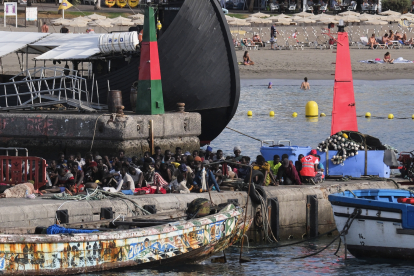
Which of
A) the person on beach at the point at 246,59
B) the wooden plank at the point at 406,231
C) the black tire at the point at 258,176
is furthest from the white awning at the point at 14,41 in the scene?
the person on beach at the point at 246,59

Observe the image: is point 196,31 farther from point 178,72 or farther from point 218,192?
point 218,192

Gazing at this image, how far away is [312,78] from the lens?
49531mm

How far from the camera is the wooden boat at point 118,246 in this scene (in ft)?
42.1

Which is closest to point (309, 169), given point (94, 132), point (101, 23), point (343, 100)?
point (343, 100)

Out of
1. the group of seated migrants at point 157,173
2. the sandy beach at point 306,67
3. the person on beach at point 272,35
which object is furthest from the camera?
the person on beach at point 272,35

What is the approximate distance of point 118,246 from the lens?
44.3 ft

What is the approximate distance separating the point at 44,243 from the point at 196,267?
10.6 ft

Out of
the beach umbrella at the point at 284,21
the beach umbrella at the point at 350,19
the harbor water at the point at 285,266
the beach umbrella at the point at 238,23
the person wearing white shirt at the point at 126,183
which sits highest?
the beach umbrella at the point at 350,19

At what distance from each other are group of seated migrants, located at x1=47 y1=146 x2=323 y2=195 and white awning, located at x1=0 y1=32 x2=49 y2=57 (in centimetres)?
764

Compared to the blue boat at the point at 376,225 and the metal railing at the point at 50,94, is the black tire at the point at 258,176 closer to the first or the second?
the blue boat at the point at 376,225

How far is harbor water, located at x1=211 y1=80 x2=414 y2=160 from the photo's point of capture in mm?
33188

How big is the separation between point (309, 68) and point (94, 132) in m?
31.3

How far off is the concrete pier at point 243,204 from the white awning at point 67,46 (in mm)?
9590

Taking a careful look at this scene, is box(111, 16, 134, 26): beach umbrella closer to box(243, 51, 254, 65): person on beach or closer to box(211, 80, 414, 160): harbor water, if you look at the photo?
box(243, 51, 254, 65): person on beach
